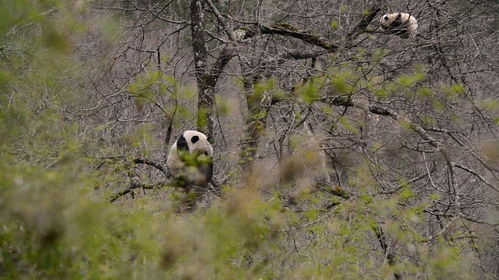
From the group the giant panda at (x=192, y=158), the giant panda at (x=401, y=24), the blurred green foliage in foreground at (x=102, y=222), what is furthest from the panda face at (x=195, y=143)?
the giant panda at (x=401, y=24)

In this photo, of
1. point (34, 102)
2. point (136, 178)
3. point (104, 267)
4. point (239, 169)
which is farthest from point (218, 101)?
point (104, 267)

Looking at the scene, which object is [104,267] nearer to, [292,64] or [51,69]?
[51,69]

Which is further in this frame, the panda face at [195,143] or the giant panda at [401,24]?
the giant panda at [401,24]

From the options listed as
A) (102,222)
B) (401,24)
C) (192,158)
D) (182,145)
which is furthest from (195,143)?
(102,222)

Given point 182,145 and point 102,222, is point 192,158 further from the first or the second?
point 102,222

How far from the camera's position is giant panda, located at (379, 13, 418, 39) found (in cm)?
523

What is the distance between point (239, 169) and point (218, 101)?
965mm

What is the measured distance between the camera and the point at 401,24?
534cm

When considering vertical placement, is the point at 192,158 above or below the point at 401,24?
below

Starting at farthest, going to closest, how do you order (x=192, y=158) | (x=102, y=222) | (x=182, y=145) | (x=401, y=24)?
(x=401, y=24) < (x=182, y=145) < (x=192, y=158) < (x=102, y=222)

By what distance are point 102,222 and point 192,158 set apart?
7.04ft

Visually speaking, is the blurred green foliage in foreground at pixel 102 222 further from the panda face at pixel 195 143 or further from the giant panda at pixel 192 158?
the panda face at pixel 195 143

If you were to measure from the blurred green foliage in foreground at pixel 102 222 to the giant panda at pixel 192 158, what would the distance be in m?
0.45

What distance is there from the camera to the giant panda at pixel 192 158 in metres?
4.82
